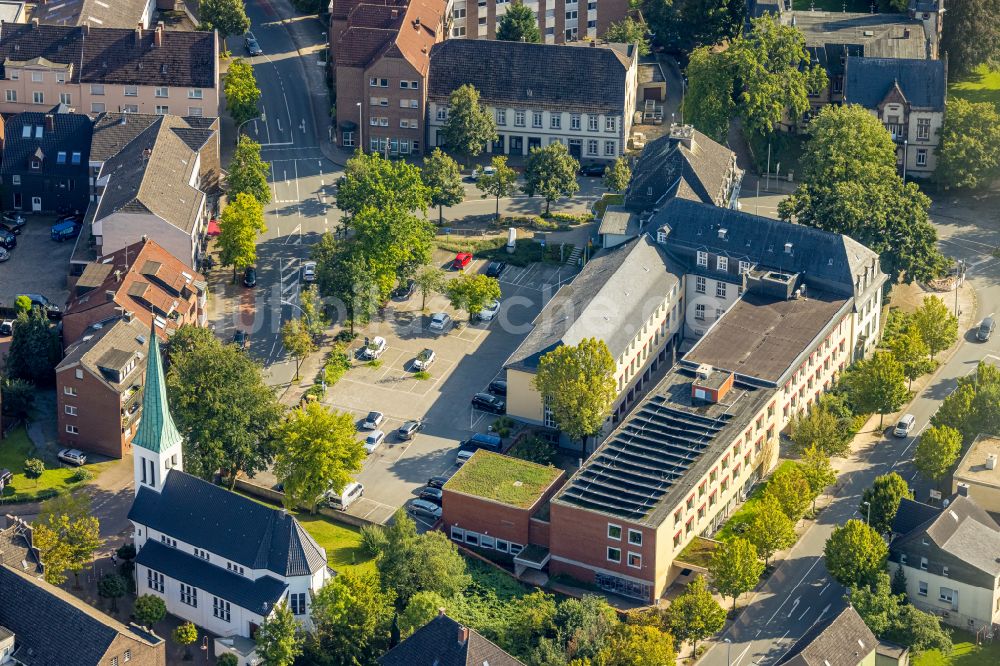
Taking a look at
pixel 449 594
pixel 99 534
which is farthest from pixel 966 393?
pixel 99 534

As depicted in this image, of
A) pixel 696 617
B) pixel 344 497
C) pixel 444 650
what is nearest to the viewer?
pixel 444 650

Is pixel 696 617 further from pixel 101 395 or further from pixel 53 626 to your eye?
pixel 101 395

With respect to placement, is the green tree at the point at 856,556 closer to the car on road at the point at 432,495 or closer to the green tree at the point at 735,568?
the green tree at the point at 735,568

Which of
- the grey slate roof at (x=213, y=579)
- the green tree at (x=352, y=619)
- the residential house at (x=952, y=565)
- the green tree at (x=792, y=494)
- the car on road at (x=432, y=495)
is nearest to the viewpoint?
the green tree at (x=352, y=619)

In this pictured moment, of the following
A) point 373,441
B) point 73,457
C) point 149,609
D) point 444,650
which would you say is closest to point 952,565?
point 444,650

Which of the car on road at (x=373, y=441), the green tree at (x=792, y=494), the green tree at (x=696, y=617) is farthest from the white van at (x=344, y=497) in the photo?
the green tree at (x=792, y=494)

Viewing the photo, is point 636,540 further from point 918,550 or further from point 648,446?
point 918,550

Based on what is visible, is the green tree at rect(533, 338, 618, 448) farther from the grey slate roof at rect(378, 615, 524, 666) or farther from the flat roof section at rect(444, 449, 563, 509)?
the grey slate roof at rect(378, 615, 524, 666)
